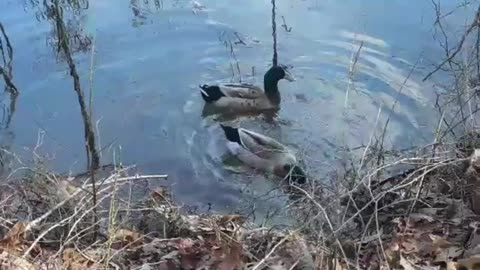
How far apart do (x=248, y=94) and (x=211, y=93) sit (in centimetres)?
53

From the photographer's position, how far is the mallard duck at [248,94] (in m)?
8.54

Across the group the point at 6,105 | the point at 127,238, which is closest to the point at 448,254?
the point at 127,238

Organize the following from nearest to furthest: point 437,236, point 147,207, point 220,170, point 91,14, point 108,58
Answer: point 437,236
point 147,207
point 220,170
point 108,58
point 91,14

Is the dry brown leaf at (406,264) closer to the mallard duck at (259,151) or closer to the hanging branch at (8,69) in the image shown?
the mallard duck at (259,151)

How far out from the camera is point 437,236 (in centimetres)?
424

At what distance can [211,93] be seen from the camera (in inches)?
335

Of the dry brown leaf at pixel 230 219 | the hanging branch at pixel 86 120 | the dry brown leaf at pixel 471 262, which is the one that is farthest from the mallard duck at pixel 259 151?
the dry brown leaf at pixel 471 262

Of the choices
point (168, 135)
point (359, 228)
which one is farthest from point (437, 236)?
point (168, 135)

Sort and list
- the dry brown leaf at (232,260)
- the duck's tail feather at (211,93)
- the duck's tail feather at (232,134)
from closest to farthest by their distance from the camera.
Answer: the dry brown leaf at (232,260)
the duck's tail feather at (232,134)
the duck's tail feather at (211,93)

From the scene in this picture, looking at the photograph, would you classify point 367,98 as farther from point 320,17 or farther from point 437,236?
point 437,236

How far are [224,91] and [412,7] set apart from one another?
2.58 meters

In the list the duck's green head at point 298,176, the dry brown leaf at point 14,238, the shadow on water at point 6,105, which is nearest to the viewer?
the dry brown leaf at point 14,238

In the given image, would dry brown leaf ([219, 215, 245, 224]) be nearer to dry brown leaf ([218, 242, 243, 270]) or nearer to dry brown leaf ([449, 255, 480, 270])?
dry brown leaf ([218, 242, 243, 270])

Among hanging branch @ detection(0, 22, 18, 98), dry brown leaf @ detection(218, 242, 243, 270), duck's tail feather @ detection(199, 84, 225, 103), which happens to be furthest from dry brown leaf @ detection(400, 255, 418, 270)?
hanging branch @ detection(0, 22, 18, 98)
